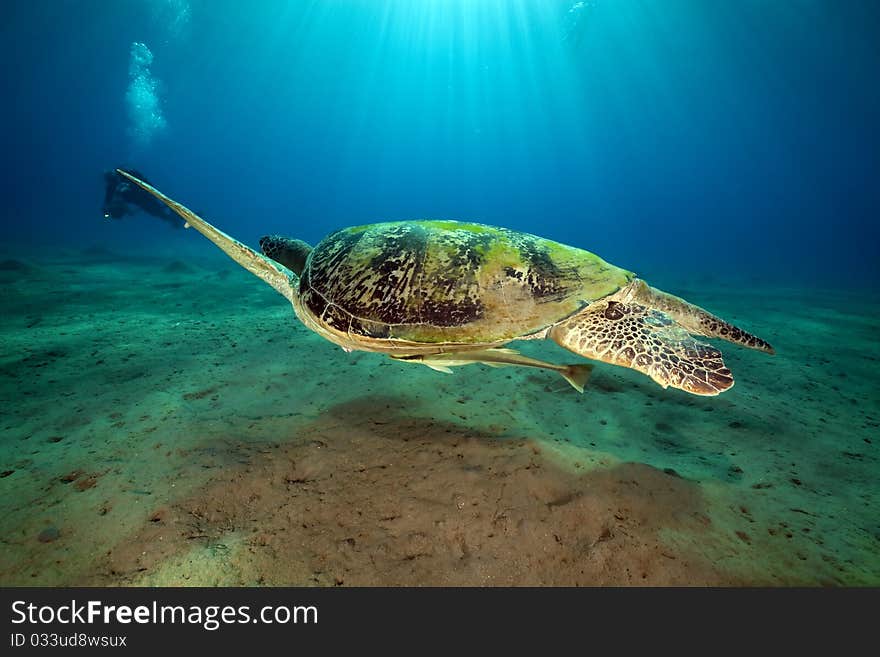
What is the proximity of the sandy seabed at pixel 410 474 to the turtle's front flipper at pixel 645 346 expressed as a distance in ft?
2.51

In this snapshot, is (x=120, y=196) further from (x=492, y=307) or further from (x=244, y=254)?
(x=492, y=307)

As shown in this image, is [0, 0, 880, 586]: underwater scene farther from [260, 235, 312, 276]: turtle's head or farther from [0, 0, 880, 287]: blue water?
[0, 0, 880, 287]: blue water

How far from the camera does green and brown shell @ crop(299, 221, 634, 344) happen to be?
279 cm

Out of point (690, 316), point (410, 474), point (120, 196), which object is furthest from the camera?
point (120, 196)

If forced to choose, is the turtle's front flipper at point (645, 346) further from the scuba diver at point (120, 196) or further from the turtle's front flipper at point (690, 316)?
the scuba diver at point (120, 196)

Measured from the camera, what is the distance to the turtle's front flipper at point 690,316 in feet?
10.4

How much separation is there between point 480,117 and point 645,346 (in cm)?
12319

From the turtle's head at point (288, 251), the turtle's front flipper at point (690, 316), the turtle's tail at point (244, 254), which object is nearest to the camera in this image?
the turtle's front flipper at point (690, 316)

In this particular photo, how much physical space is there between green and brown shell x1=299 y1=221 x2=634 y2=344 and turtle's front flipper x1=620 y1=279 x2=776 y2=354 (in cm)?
26

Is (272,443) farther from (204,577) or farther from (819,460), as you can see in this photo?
(819,460)

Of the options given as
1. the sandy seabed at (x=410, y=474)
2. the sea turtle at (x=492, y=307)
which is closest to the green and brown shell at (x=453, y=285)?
the sea turtle at (x=492, y=307)

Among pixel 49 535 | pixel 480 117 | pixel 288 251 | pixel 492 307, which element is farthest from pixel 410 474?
pixel 480 117

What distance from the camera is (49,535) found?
200 centimetres
